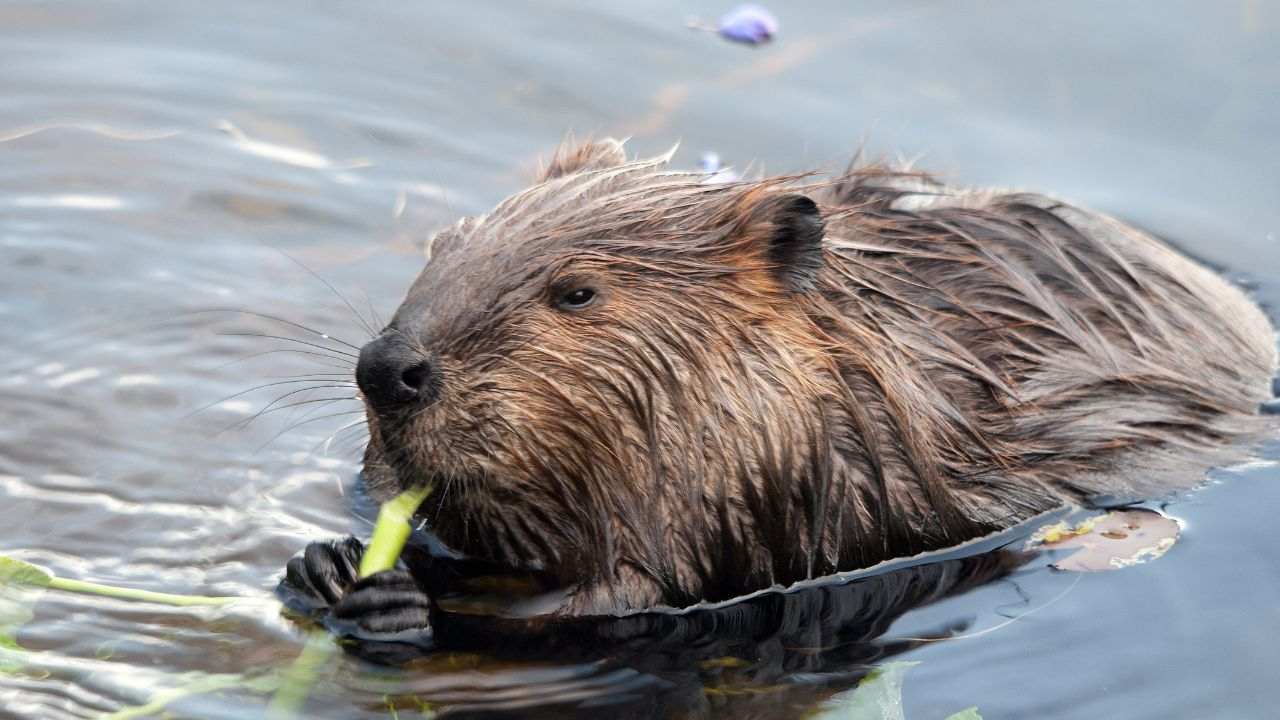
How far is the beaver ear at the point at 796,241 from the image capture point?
3855 millimetres

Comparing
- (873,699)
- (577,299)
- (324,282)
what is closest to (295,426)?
(324,282)

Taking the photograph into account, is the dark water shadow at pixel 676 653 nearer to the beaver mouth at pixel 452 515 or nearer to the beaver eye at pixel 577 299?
the beaver mouth at pixel 452 515

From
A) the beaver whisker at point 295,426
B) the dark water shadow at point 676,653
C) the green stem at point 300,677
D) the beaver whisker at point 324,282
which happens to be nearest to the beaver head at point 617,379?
the dark water shadow at point 676,653

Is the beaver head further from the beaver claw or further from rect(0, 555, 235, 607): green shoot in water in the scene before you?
rect(0, 555, 235, 607): green shoot in water

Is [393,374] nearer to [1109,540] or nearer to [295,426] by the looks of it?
[295,426]

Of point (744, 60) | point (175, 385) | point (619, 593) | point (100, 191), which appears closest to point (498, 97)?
point (744, 60)

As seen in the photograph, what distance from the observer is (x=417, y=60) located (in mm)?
6609

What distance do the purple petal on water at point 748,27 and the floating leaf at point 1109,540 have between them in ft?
9.26

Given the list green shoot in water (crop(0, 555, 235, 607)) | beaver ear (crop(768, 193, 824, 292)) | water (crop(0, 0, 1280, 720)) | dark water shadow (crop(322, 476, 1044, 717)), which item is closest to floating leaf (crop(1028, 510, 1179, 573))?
water (crop(0, 0, 1280, 720))

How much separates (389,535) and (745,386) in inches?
A: 31.3

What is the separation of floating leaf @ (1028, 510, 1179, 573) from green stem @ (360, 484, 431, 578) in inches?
59.1

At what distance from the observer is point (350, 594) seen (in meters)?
3.90

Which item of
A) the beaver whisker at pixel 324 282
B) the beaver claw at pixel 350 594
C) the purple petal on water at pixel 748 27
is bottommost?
the beaver claw at pixel 350 594

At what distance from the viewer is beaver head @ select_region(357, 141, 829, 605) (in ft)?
12.1
